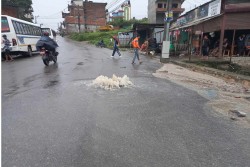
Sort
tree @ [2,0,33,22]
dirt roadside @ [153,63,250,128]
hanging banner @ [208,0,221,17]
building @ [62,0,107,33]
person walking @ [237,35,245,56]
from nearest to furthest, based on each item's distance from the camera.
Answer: dirt roadside @ [153,63,250,128] < hanging banner @ [208,0,221,17] < person walking @ [237,35,245,56] < tree @ [2,0,33,22] < building @ [62,0,107,33]

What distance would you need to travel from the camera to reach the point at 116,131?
14.2 feet

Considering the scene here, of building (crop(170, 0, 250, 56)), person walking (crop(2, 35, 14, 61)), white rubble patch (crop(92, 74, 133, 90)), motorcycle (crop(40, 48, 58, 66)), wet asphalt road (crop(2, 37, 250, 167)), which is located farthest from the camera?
person walking (crop(2, 35, 14, 61))

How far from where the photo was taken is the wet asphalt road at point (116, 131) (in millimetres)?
3398

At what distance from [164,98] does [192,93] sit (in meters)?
1.21

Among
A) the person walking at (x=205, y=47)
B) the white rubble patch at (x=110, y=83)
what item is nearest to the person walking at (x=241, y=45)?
the person walking at (x=205, y=47)

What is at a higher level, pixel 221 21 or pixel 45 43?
pixel 221 21

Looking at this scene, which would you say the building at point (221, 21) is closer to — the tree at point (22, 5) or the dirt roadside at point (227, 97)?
the dirt roadside at point (227, 97)

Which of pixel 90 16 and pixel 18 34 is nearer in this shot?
pixel 18 34

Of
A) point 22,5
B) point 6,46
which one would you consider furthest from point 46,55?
point 22,5

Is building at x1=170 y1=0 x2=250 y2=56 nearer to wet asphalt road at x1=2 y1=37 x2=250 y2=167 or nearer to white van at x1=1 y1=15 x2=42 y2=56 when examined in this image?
wet asphalt road at x1=2 y1=37 x2=250 y2=167

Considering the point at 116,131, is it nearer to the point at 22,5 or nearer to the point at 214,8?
the point at 214,8

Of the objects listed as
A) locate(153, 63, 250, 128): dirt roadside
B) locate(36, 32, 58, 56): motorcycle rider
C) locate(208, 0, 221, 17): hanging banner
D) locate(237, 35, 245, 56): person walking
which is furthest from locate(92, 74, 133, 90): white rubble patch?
locate(237, 35, 245, 56): person walking

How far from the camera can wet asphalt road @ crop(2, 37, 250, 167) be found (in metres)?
3.40

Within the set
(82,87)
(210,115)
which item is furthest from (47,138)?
(82,87)
